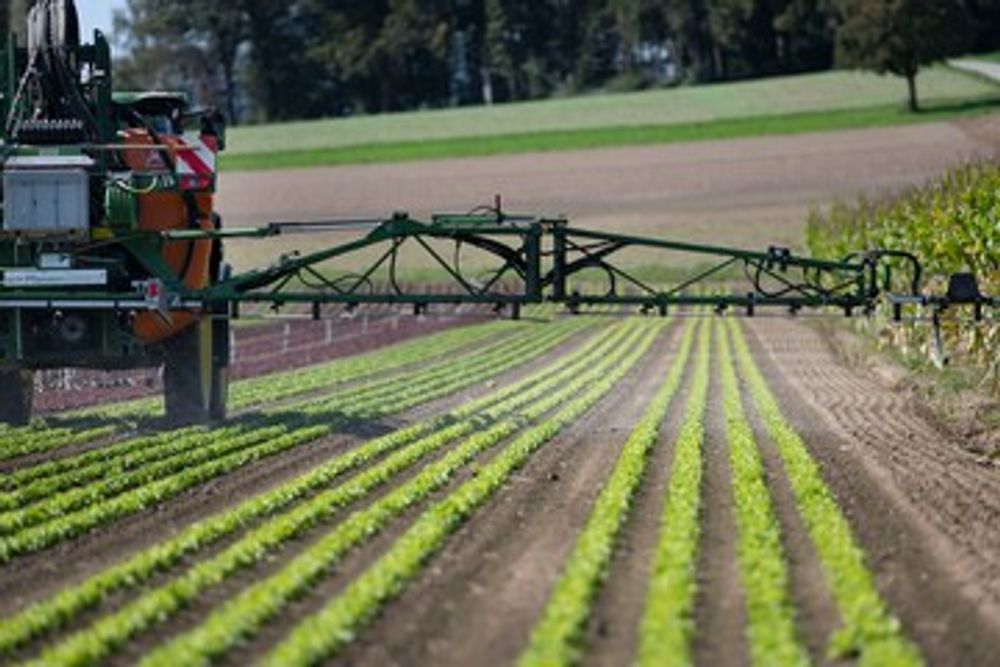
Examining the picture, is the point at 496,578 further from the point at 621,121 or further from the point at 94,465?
the point at 621,121

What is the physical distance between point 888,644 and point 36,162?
8.50 metres

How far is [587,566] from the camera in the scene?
24.6 ft

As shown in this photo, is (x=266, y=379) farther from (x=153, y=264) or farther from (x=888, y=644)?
(x=888, y=644)

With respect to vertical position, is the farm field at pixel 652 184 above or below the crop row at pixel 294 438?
above

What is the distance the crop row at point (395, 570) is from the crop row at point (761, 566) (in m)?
1.43

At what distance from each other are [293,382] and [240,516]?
1134cm

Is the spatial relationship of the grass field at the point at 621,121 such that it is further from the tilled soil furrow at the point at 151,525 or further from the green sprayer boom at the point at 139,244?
the tilled soil furrow at the point at 151,525

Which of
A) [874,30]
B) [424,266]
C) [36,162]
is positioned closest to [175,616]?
[36,162]

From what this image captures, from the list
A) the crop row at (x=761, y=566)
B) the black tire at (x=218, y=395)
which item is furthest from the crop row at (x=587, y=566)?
the black tire at (x=218, y=395)

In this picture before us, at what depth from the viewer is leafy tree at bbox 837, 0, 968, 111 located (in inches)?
2699

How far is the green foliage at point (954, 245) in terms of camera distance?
655 inches

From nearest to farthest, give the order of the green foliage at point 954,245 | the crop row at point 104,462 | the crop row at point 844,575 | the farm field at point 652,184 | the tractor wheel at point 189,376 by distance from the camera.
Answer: the crop row at point 844,575, the crop row at point 104,462, the tractor wheel at point 189,376, the green foliage at point 954,245, the farm field at point 652,184

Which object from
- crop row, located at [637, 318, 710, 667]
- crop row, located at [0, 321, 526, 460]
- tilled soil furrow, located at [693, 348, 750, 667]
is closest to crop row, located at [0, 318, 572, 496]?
crop row, located at [0, 321, 526, 460]

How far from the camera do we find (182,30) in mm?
98250
